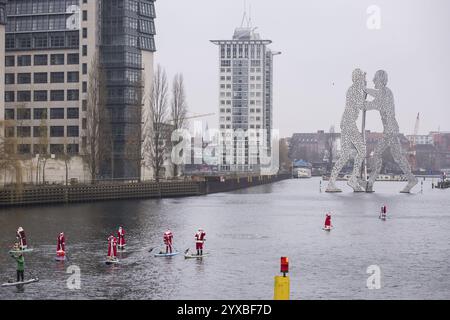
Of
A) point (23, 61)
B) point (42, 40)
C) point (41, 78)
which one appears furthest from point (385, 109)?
point (23, 61)

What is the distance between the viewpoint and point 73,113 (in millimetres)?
164125

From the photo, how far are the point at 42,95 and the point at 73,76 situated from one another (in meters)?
7.98

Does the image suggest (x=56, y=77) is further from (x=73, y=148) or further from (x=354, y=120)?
(x=354, y=120)

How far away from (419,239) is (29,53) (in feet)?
377

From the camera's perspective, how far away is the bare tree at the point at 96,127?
134 metres

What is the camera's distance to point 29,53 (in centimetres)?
16625

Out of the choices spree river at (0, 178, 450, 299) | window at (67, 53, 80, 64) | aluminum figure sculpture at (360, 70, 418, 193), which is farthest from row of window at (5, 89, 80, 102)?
spree river at (0, 178, 450, 299)

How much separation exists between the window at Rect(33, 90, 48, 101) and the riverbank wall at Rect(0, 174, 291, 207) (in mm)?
34761

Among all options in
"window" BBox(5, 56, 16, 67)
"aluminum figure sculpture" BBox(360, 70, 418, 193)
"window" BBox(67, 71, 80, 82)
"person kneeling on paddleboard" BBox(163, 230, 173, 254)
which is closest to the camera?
"person kneeling on paddleboard" BBox(163, 230, 173, 254)

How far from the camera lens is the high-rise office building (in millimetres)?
162250

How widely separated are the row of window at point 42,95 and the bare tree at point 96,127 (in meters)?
22.0

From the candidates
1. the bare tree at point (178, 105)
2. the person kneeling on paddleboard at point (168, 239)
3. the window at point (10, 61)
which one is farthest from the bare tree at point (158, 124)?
the person kneeling on paddleboard at point (168, 239)

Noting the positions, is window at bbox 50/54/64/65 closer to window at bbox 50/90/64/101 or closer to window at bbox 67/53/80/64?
window at bbox 67/53/80/64
